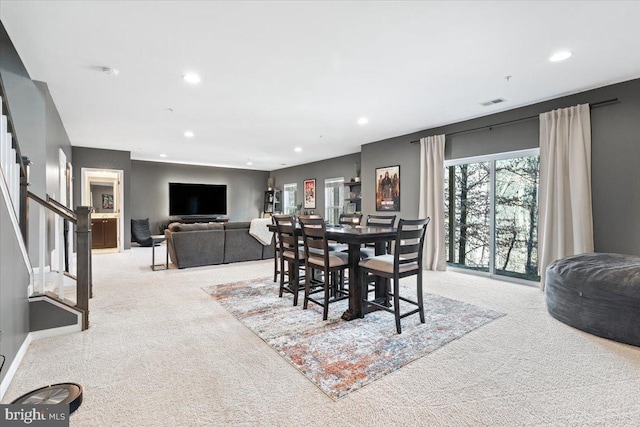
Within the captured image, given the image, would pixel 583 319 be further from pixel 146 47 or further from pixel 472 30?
pixel 146 47

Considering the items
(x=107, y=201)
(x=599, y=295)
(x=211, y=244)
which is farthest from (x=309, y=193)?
(x=599, y=295)

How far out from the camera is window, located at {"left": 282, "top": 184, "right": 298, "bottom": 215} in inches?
401

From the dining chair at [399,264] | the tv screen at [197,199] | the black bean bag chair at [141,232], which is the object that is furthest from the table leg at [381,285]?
the tv screen at [197,199]

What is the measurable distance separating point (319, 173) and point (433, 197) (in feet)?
14.5

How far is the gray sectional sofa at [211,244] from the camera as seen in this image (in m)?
5.25

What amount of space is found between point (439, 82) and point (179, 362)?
3.70m

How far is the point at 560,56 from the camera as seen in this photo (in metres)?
2.85

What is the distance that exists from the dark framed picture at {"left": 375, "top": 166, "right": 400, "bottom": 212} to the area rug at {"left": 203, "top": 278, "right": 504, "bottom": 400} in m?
2.69

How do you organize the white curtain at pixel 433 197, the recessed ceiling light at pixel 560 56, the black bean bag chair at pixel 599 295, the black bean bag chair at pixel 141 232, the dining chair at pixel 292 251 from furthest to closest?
the black bean bag chair at pixel 141 232
the white curtain at pixel 433 197
the dining chair at pixel 292 251
the recessed ceiling light at pixel 560 56
the black bean bag chair at pixel 599 295

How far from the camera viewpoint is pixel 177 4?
2.11 meters

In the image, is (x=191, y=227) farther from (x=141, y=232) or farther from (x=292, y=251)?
(x=141, y=232)

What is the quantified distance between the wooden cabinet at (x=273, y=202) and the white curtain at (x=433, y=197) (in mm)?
6262

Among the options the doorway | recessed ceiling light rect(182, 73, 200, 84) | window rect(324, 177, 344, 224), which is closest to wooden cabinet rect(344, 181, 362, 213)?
window rect(324, 177, 344, 224)

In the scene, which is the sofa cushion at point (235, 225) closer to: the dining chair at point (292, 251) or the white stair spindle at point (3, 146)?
the dining chair at point (292, 251)
